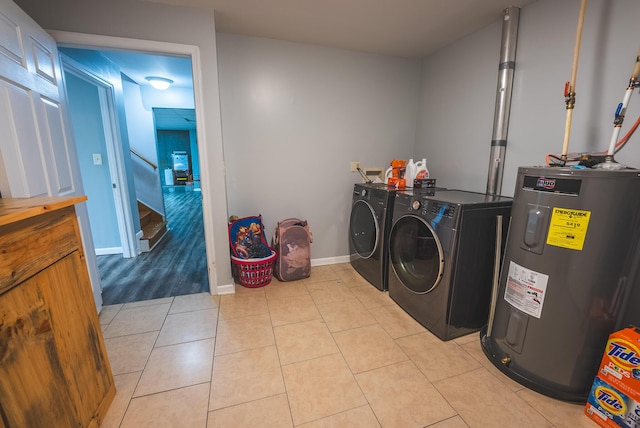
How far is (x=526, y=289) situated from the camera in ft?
4.31

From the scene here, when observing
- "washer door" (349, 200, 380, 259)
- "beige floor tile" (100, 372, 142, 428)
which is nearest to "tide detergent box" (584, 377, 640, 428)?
"washer door" (349, 200, 380, 259)

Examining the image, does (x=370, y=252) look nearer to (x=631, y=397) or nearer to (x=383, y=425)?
(x=383, y=425)

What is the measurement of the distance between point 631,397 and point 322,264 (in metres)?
2.23

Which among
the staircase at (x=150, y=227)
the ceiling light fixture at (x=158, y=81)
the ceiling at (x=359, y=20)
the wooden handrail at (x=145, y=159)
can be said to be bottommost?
the staircase at (x=150, y=227)

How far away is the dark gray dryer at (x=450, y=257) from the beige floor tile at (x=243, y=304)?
1.18m

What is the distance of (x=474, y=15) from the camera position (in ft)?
6.09

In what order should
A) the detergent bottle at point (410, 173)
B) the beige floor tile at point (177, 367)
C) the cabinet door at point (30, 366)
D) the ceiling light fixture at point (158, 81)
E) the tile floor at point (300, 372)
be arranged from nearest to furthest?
1. the cabinet door at point (30, 366)
2. the tile floor at point (300, 372)
3. the beige floor tile at point (177, 367)
4. the detergent bottle at point (410, 173)
5. the ceiling light fixture at point (158, 81)

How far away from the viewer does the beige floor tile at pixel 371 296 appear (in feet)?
6.89

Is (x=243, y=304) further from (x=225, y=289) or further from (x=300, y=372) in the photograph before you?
(x=300, y=372)

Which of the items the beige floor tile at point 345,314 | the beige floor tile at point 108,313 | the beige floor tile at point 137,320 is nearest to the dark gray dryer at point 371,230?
the beige floor tile at point 345,314

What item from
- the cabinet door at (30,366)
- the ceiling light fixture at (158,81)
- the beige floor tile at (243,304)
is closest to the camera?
the cabinet door at (30,366)

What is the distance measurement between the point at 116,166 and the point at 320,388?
3025 mm

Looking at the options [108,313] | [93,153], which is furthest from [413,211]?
[93,153]

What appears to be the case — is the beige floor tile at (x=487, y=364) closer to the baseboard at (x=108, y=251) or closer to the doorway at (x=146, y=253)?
the doorway at (x=146, y=253)
